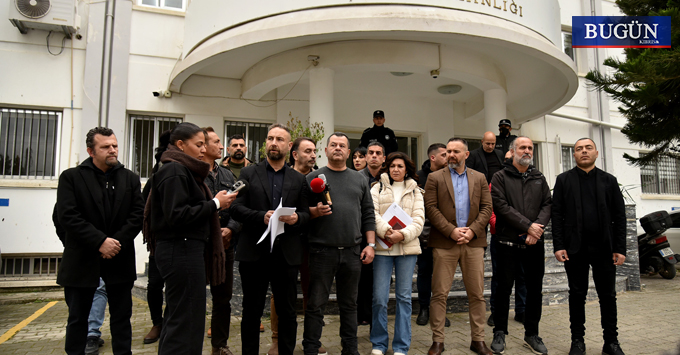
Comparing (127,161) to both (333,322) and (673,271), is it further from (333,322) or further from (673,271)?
(673,271)

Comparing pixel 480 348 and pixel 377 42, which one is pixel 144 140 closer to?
pixel 377 42

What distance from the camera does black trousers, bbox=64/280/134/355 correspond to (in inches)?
132

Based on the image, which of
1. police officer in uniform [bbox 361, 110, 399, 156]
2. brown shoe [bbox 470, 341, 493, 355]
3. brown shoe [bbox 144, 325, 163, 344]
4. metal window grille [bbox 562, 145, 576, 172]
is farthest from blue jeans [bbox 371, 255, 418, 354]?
metal window grille [bbox 562, 145, 576, 172]

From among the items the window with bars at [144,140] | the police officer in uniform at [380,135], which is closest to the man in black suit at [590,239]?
the police officer in uniform at [380,135]

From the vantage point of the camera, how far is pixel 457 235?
4125mm

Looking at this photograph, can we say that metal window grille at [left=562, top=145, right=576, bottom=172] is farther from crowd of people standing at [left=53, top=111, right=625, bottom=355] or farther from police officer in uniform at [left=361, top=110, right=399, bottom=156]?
crowd of people standing at [left=53, top=111, right=625, bottom=355]

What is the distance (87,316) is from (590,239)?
173 inches

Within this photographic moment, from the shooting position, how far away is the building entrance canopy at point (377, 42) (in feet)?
22.3

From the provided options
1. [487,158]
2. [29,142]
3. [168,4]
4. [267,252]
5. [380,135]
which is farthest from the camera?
[168,4]

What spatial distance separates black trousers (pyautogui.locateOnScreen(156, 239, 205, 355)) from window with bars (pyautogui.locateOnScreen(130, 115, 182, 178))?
257 inches

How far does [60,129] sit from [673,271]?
1175cm

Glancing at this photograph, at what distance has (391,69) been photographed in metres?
7.73

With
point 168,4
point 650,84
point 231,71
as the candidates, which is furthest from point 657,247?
point 168,4

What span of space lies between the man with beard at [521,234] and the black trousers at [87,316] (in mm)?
3234
